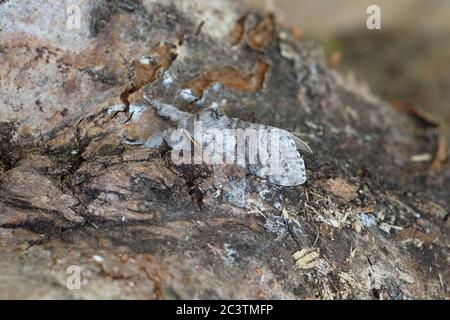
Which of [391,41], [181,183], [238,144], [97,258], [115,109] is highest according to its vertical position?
[391,41]

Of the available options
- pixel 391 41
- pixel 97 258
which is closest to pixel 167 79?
pixel 97 258

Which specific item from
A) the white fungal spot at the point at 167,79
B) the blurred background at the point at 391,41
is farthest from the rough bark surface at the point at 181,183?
the blurred background at the point at 391,41

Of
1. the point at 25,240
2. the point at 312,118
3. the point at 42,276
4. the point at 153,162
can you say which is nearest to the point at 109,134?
the point at 153,162

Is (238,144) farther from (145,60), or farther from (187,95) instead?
(145,60)

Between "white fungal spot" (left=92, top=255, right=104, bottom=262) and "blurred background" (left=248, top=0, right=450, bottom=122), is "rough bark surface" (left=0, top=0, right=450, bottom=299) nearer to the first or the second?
"white fungal spot" (left=92, top=255, right=104, bottom=262)

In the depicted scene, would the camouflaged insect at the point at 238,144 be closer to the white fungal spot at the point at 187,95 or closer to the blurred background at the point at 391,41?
the white fungal spot at the point at 187,95

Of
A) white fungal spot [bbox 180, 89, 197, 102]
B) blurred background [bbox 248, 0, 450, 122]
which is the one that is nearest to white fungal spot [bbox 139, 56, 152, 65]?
white fungal spot [bbox 180, 89, 197, 102]
